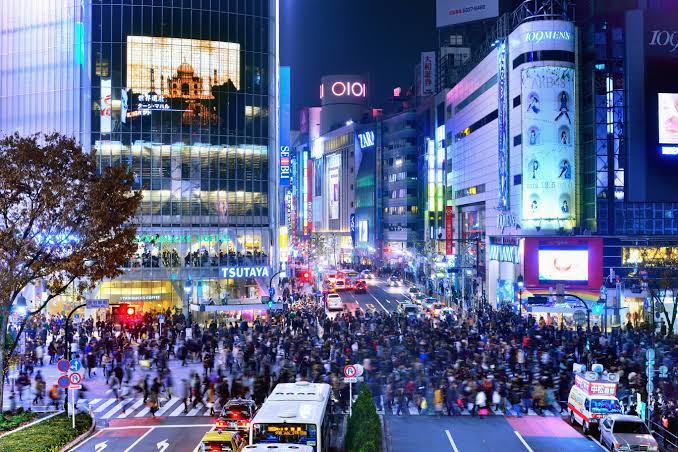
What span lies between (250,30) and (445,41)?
49425 millimetres

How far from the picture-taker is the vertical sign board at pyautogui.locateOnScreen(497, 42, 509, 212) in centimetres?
6512

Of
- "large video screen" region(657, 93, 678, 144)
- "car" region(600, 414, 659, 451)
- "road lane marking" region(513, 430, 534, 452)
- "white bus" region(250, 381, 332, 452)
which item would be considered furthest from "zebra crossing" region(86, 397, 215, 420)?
"large video screen" region(657, 93, 678, 144)

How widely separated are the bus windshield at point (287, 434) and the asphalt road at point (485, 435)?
19.0ft

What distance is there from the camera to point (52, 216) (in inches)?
930

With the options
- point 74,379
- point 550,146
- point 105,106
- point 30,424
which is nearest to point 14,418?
point 30,424

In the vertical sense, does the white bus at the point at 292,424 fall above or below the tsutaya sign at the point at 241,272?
below

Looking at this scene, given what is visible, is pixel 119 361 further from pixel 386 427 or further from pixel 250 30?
pixel 250 30

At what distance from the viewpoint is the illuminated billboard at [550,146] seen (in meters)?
60.1

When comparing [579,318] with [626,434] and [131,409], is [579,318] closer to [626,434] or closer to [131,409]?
[626,434]

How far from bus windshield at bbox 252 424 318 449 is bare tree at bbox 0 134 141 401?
32.3ft

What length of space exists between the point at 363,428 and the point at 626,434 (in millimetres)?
7957

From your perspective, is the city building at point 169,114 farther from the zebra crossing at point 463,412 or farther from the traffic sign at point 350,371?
the traffic sign at point 350,371

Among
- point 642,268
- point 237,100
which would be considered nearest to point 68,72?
point 237,100

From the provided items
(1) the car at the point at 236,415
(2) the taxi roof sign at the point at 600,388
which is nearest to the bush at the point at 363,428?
(1) the car at the point at 236,415
